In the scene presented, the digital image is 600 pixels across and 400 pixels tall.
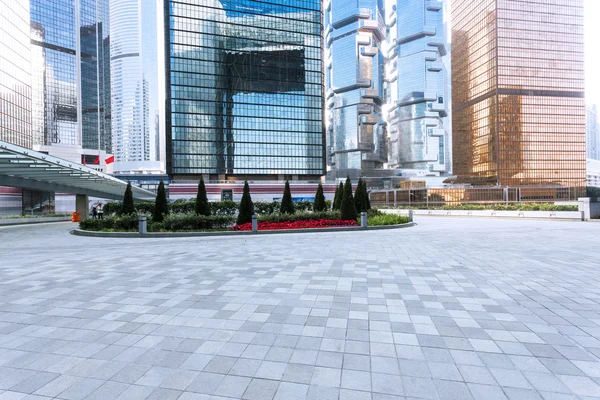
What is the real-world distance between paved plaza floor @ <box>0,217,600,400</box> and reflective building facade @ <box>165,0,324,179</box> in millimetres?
70864

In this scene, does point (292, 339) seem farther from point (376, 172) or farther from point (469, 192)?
point (376, 172)

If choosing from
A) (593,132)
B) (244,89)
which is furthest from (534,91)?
(593,132)

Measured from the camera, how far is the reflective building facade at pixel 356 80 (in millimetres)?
139875

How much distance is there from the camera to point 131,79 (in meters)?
175

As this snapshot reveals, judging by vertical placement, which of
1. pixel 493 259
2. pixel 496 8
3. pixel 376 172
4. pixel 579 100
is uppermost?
pixel 496 8

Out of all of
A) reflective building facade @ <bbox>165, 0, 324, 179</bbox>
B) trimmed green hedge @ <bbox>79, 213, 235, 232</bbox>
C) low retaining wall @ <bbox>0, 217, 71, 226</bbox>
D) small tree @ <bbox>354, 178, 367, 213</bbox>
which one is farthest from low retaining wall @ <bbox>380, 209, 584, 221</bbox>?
reflective building facade @ <bbox>165, 0, 324, 179</bbox>

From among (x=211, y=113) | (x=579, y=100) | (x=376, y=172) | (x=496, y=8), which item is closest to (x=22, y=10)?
(x=211, y=113)

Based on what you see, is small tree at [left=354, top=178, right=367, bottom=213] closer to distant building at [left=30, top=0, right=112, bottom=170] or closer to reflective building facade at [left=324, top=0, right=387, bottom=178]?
reflective building facade at [left=324, top=0, right=387, bottom=178]

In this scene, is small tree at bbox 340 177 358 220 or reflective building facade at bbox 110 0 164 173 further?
reflective building facade at bbox 110 0 164 173

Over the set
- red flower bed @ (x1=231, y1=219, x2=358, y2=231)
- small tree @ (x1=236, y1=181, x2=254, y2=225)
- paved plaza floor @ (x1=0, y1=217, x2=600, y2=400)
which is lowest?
paved plaza floor @ (x1=0, y1=217, x2=600, y2=400)

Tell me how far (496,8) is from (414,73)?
47.8 metres

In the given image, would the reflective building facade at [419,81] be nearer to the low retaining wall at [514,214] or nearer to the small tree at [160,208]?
the low retaining wall at [514,214]

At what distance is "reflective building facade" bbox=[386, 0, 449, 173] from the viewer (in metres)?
142

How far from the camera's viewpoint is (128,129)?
573 ft
